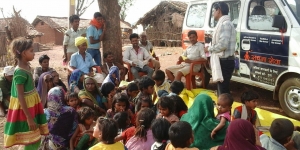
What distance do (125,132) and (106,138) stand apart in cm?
65

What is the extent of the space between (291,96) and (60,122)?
3.64m

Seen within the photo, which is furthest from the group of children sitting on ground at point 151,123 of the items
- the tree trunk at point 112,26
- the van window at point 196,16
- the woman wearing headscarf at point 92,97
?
the van window at point 196,16

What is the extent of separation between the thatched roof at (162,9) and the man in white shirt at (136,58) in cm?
1559

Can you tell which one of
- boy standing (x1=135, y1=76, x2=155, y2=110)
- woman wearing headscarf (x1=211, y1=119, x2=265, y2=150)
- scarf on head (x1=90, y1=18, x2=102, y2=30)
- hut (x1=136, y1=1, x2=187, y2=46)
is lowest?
woman wearing headscarf (x1=211, y1=119, x2=265, y2=150)

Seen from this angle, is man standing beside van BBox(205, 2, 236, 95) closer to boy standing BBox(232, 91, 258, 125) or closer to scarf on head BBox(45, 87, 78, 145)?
boy standing BBox(232, 91, 258, 125)

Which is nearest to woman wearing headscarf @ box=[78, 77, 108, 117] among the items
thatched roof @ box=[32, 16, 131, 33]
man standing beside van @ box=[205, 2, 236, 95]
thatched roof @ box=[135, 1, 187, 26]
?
man standing beside van @ box=[205, 2, 236, 95]

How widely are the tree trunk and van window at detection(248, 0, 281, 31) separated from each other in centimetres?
262

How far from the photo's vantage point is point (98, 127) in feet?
10.2

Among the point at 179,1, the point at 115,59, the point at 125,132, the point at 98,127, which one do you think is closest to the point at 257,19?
the point at 115,59

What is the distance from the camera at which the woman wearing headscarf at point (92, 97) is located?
478 centimetres

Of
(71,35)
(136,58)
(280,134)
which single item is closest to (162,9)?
(71,35)

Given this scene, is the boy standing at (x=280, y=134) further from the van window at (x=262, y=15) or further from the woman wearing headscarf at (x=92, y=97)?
the van window at (x=262, y=15)

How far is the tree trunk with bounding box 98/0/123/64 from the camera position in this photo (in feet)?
21.7

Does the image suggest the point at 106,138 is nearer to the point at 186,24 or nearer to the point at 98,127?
the point at 98,127
